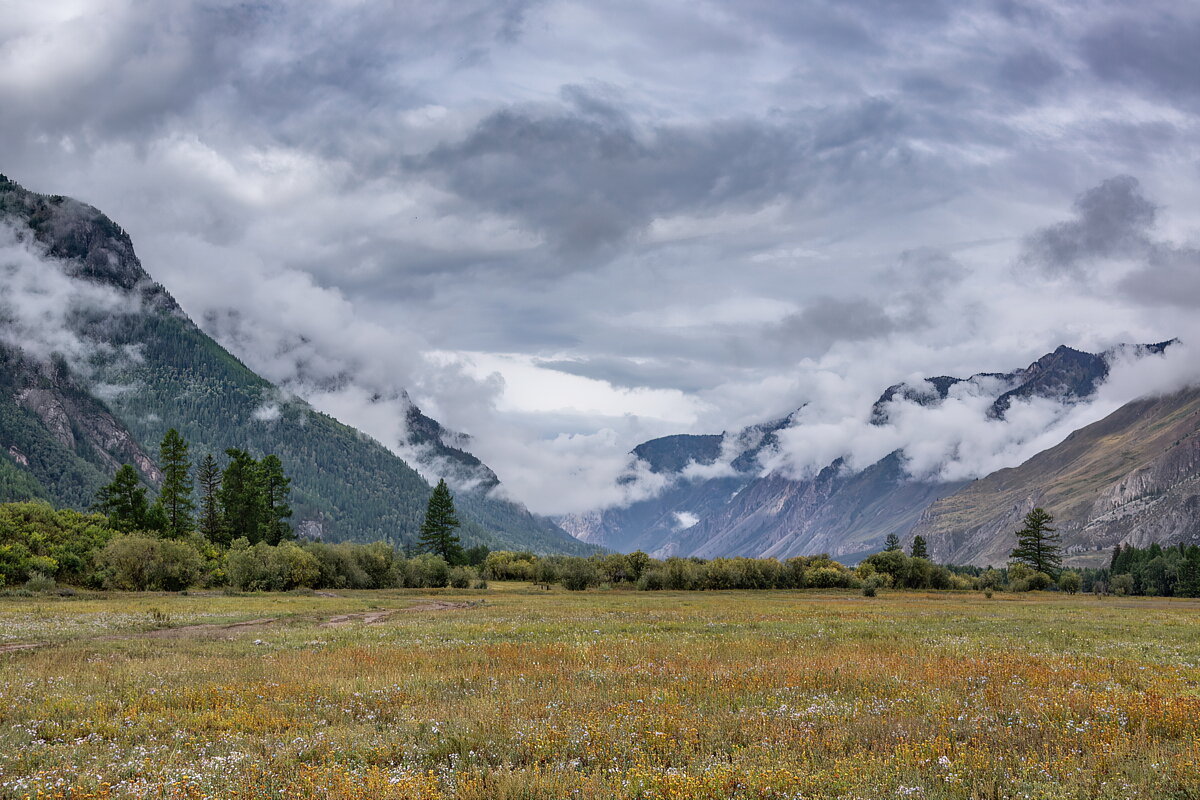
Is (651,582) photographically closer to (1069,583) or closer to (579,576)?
(579,576)

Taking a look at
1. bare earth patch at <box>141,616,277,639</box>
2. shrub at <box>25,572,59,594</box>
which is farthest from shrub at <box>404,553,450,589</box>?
bare earth patch at <box>141,616,277,639</box>

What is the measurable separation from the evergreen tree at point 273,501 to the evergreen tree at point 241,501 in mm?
1823

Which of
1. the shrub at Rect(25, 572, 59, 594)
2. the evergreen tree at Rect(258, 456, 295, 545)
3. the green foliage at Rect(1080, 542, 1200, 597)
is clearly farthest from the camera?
the green foliage at Rect(1080, 542, 1200, 597)

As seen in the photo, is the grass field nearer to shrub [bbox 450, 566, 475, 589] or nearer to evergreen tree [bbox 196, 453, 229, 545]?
shrub [bbox 450, 566, 475, 589]

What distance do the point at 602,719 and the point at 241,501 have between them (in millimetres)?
112396

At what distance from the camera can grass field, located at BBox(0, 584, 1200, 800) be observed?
430 inches

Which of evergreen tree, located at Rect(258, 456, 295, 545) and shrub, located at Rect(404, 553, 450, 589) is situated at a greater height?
evergreen tree, located at Rect(258, 456, 295, 545)

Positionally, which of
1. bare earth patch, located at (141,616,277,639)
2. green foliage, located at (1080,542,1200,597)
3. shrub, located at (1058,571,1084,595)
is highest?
bare earth patch, located at (141,616,277,639)

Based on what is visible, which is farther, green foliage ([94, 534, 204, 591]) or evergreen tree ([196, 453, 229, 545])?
evergreen tree ([196, 453, 229, 545])

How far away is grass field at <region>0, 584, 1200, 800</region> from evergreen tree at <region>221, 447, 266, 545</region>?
8832 cm

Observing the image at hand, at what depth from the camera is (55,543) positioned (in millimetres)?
74875

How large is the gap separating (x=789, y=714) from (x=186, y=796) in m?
10.9

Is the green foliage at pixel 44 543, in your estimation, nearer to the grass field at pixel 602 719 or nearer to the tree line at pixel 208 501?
the tree line at pixel 208 501

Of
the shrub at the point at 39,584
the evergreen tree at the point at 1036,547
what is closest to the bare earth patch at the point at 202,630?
the shrub at the point at 39,584
